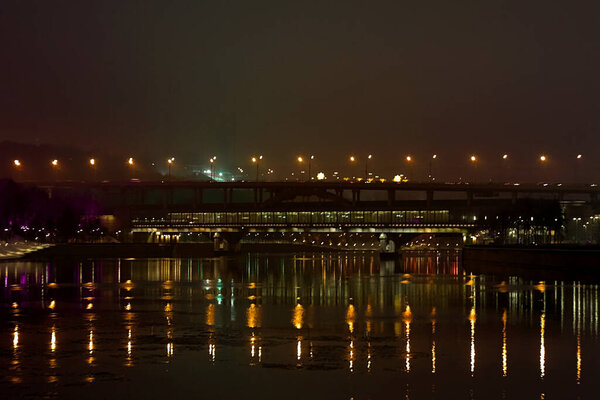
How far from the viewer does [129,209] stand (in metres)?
180

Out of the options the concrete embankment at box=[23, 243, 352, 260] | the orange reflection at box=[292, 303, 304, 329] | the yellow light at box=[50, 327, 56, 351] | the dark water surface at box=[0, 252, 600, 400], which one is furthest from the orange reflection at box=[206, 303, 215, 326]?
the concrete embankment at box=[23, 243, 352, 260]

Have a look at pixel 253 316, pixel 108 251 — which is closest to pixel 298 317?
pixel 253 316

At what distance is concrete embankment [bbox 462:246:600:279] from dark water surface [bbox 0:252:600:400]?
2192 cm

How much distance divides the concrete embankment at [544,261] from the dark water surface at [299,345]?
21.9 m

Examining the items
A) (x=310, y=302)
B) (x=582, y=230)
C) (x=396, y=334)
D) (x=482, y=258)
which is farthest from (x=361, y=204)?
(x=396, y=334)

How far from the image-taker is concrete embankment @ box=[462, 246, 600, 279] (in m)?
68.6

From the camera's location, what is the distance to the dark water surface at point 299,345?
835 inches

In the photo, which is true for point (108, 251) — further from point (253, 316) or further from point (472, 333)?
point (472, 333)

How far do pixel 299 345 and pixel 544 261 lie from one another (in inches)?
2090

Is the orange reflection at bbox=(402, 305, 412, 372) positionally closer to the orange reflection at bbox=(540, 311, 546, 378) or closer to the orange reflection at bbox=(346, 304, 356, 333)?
the orange reflection at bbox=(346, 304, 356, 333)

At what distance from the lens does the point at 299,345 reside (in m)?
27.2

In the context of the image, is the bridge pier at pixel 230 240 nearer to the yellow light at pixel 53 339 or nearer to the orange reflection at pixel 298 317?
the orange reflection at pixel 298 317

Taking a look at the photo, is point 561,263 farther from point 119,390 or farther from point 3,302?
point 119,390

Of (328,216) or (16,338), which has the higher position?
(328,216)
